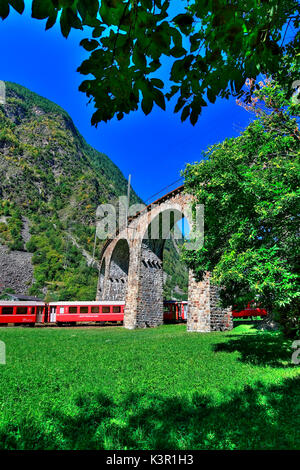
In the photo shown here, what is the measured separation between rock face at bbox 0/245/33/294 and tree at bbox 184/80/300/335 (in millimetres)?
51501

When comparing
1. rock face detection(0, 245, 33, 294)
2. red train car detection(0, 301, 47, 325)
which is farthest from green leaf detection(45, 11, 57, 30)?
rock face detection(0, 245, 33, 294)

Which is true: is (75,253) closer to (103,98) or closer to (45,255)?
(45,255)

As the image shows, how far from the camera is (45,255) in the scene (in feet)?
200

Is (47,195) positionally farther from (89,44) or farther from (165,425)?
(89,44)

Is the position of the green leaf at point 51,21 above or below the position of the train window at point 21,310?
above

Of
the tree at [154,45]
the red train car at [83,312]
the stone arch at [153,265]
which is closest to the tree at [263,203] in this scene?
the tree at [154,45]

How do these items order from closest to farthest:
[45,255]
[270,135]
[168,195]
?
[270,135]
[168,195]
[45,255]

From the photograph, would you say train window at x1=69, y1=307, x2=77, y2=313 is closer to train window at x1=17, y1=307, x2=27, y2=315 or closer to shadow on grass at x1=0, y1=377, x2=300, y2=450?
train window at x1=17, y1=307, x2=27, y2=315

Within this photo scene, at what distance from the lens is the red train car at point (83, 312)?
74.4 feet

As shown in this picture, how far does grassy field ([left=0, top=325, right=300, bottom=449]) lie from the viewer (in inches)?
113

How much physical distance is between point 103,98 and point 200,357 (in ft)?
24.5

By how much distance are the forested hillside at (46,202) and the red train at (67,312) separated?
25002mm

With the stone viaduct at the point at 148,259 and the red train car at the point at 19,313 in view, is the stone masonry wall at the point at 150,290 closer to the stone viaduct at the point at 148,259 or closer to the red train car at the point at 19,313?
the stone viaduct at the point at 148,259

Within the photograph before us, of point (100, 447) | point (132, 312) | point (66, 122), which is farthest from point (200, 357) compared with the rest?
point (66, 122)
